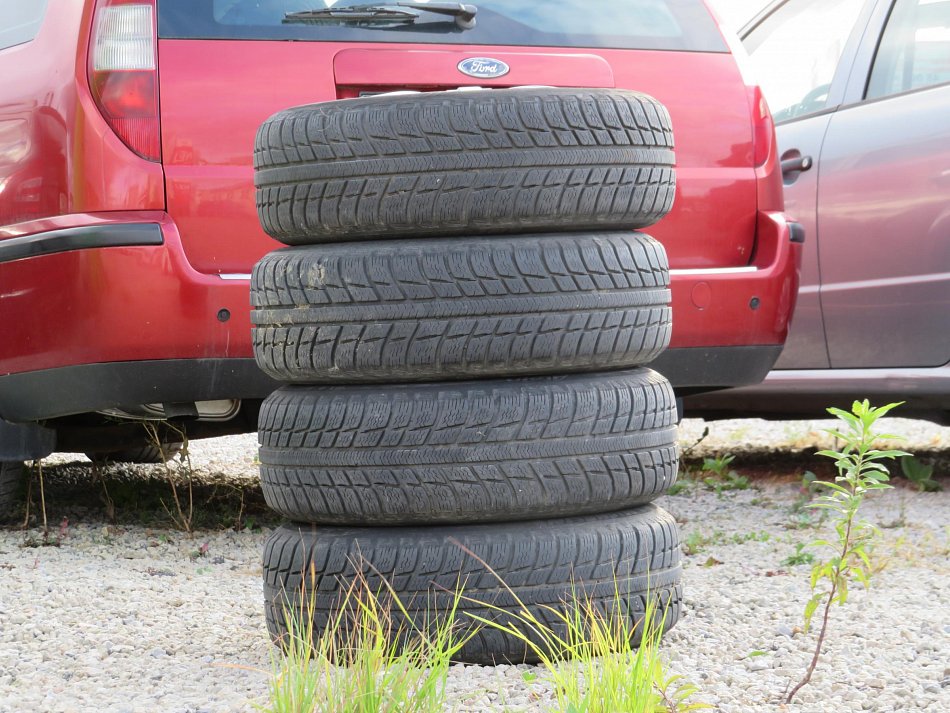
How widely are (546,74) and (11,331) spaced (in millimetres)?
1629

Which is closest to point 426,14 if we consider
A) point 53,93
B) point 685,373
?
point 53,93

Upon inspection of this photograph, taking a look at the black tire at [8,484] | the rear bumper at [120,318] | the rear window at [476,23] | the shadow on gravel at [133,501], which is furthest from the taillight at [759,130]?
the black tire at [8,484]

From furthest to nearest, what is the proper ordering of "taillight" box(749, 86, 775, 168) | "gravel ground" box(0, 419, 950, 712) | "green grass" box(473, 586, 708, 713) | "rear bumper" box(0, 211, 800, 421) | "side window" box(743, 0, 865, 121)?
"side window" box(743, 0, 865, 121) < "taillight" box(749, 86, 775, 168) < "rear bumper" box(0, 211, 800, 421) < "gravel ground" box(0, 419, 950, 712) < "green grass" box(473, 586, 708, 713)

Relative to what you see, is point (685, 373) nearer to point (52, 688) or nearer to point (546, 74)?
point (546, 74)

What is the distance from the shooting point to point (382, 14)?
137 inches

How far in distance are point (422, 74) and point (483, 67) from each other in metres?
0.18

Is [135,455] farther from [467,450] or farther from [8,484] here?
[467,450]

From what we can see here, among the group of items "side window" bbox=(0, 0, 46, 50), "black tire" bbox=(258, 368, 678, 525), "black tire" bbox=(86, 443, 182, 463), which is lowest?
"black tire" bbox=(86, 443, 182, 463)

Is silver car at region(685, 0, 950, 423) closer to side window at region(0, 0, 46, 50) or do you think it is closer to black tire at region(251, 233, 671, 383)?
black tire at region(251, 233, 671, 383)

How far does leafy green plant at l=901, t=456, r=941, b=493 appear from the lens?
462 cm

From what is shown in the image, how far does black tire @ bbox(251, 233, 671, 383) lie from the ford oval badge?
114 centimetres

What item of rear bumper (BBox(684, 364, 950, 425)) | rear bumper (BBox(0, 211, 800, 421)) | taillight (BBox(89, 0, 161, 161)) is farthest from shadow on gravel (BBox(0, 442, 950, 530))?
taillight (BBox(89, 0, 161, 161))

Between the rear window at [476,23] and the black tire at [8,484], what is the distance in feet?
5.04

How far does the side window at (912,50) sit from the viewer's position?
15.2 feet
